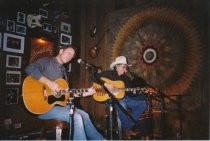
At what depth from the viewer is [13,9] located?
13.0 ft

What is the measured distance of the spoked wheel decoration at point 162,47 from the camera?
4016 millimetres

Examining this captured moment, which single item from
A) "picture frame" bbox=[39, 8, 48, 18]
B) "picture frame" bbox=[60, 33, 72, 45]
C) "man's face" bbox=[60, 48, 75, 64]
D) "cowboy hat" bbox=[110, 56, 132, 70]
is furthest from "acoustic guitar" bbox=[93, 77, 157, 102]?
"picture frame" bbox=[39, 8, 48, 18]

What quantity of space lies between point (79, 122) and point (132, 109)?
1051 millimetres

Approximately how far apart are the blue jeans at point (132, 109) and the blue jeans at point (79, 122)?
0.62m

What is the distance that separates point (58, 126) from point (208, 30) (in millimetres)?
2674

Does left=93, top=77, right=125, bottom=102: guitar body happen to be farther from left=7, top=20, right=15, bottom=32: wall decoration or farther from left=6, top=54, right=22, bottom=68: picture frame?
left=7, top=20, right=15, bottom=32: wall decoration

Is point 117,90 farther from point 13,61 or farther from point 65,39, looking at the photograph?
point 13,61

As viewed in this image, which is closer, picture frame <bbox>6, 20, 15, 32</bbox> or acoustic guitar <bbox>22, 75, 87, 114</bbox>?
acoustic guitar <bbox>22, 75, 87, 114</bbox>

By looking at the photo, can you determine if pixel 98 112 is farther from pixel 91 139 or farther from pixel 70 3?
pixel 70 3

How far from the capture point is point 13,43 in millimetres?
3875

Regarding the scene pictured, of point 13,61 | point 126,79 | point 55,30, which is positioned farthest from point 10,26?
point 126,79

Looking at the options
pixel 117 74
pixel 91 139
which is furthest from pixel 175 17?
pixel 91 139

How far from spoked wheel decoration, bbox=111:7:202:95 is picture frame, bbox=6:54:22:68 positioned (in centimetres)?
168

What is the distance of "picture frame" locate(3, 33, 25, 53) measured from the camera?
3785 millimetres
